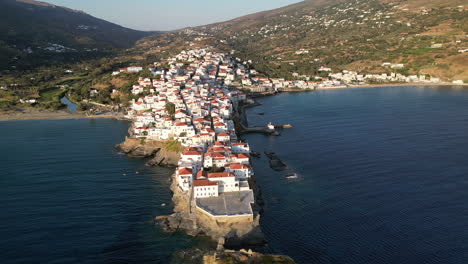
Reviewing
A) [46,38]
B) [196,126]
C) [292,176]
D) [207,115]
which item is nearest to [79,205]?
[196,126]

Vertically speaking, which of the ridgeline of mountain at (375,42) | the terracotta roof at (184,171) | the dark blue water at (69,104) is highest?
the ridgeline of mountain at (375,42)

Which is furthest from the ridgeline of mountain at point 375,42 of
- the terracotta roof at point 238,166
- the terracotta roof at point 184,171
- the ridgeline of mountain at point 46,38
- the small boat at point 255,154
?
the terracotta roof at point 184,171

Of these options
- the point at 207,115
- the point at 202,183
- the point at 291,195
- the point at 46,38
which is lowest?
the point at 291,195

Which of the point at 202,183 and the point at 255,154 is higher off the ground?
the point at 202,183

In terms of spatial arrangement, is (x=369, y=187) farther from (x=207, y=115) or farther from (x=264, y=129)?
(x=207, y=115)

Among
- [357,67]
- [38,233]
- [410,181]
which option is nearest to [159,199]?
[38,233]

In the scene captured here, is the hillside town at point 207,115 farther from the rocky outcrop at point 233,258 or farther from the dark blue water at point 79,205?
the rocky outcrop at point 233,258
